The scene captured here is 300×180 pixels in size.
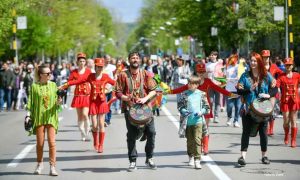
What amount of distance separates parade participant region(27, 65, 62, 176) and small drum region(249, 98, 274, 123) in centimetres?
303

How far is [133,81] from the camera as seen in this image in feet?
35.1

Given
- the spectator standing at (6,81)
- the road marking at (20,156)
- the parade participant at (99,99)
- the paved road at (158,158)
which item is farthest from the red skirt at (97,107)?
the spectator standing at (6,81)

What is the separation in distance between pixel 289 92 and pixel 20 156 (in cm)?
529

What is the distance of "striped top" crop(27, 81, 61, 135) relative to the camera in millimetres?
10430

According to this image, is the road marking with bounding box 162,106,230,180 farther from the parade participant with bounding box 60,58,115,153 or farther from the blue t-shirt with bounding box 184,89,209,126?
the parade participant with bounding box 60,58,115,153

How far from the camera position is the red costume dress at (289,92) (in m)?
13.4

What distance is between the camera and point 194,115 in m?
10.8

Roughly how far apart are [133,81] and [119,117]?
11.1 m

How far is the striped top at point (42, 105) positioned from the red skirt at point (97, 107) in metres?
2.53

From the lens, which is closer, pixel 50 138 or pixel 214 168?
pixel 50 138

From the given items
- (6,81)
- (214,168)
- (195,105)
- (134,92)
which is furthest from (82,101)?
(6,81)

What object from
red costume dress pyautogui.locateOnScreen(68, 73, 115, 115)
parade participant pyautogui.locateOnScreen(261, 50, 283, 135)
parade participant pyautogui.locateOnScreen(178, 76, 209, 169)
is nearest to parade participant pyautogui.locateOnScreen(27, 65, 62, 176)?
parade participant pyautogui.locateOnScreen(178, 76, 209, 169)

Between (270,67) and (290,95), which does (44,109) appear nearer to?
(290,95)

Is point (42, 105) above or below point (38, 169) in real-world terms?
above
